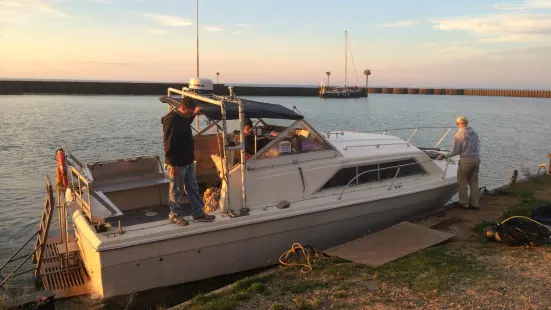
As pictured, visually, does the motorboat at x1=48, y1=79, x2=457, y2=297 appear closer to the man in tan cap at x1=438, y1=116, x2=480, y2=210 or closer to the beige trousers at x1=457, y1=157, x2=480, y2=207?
the beige trousers at x1=457, y1=157, x2=480, y2=207

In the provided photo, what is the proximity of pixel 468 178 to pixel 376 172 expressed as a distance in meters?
1.95

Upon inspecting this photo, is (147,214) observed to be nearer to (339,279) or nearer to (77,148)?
(339,279)

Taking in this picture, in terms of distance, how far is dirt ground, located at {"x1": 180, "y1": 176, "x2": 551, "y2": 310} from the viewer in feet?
15.4

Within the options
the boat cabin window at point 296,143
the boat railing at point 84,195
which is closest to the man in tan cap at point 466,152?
the boat cabin window at point 296,143

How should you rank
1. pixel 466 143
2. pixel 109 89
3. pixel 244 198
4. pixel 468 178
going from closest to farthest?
pixel 244 198 < pixel 466 143 < pixel 468 178 < pixel 109 89

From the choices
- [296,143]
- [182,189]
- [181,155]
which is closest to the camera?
[181,155]

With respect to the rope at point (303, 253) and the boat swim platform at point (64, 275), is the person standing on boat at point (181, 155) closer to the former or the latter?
the rope at point (303, 253)

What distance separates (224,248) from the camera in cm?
614

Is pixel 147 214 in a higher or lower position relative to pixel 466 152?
lower

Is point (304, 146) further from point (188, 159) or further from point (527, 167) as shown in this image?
point (527, 167)

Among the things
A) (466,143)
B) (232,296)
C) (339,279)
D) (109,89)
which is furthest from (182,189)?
(109,89)

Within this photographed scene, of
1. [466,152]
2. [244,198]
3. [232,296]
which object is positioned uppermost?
[466,152]

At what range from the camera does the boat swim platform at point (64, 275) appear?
19.1 feet

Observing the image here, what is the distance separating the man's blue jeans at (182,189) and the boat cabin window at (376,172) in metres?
2.30
